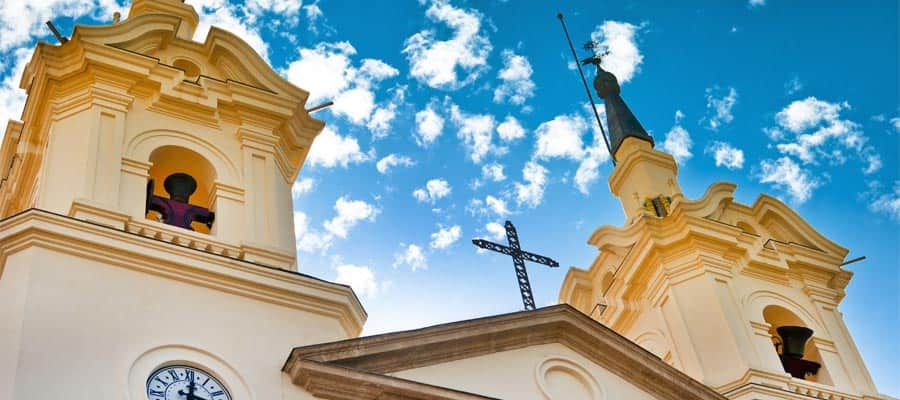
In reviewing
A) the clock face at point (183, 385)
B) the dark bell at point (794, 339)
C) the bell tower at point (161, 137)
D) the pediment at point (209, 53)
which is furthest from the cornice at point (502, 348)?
the pediment at point (209, 53)

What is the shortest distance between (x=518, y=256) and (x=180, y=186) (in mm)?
5440

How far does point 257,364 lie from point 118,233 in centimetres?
210

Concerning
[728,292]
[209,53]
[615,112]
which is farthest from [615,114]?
[209,53]

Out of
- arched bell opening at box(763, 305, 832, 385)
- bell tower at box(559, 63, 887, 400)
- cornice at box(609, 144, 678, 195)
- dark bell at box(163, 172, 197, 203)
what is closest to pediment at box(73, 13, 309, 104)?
dark bell at box(163, 172, 197, 203)

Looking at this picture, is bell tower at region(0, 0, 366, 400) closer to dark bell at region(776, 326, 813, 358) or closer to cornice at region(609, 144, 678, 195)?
cornice at region(609, 144, 678, 195)

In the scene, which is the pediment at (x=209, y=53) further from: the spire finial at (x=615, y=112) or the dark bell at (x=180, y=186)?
the spire finial at (x=615, y=112)

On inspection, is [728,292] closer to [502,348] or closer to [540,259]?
[540,259]

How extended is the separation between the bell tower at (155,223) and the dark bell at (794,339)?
745 cm

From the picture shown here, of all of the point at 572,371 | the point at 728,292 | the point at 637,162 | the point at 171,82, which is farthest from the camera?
the point at 637,162

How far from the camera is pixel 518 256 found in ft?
64.5

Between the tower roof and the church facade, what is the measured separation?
199 cm

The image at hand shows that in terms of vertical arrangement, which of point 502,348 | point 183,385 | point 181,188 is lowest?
point 183,385

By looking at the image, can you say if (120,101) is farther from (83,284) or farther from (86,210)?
(83,284)

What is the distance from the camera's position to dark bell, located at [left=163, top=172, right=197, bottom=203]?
649 inches
